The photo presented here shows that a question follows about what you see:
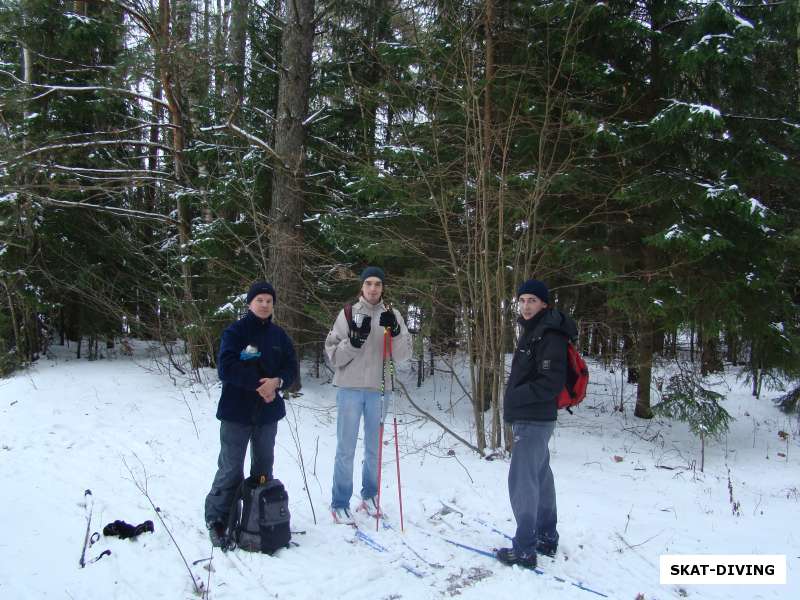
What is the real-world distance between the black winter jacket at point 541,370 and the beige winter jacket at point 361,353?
118 cm

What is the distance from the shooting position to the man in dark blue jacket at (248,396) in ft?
11.8

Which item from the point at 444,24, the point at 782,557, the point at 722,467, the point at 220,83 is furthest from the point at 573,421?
the point at 220,83

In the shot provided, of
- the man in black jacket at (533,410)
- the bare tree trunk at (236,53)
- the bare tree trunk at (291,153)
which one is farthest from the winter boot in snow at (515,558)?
the bare tree trunk at (236,53)

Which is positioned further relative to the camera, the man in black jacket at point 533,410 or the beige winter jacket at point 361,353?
the beige winter jacket at point 361,353

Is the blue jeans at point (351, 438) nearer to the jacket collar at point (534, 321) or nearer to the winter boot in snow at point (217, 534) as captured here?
the winter boot in snow at point (217, 534)

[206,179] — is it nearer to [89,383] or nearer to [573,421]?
[89,383]

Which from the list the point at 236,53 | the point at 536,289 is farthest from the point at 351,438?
the point at 236,53

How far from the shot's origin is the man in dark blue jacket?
3586 mm

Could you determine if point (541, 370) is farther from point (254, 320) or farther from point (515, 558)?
point (254, 320)

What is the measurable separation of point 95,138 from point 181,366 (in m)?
5.37

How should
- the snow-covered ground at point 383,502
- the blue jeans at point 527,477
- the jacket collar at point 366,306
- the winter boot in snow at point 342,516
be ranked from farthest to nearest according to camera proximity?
the jacket collar at point 366,306
the winter boot in snow at point 342,516
the blue jeans at point 527,477
the snow-covered ground at point 383,502

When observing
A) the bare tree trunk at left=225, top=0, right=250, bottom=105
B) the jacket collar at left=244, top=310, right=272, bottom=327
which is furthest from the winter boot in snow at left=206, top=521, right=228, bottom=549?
the bare tree trunk at left=225, top=0, right=250, bottom=105

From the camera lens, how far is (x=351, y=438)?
414cm

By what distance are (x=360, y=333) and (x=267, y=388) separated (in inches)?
35.4
